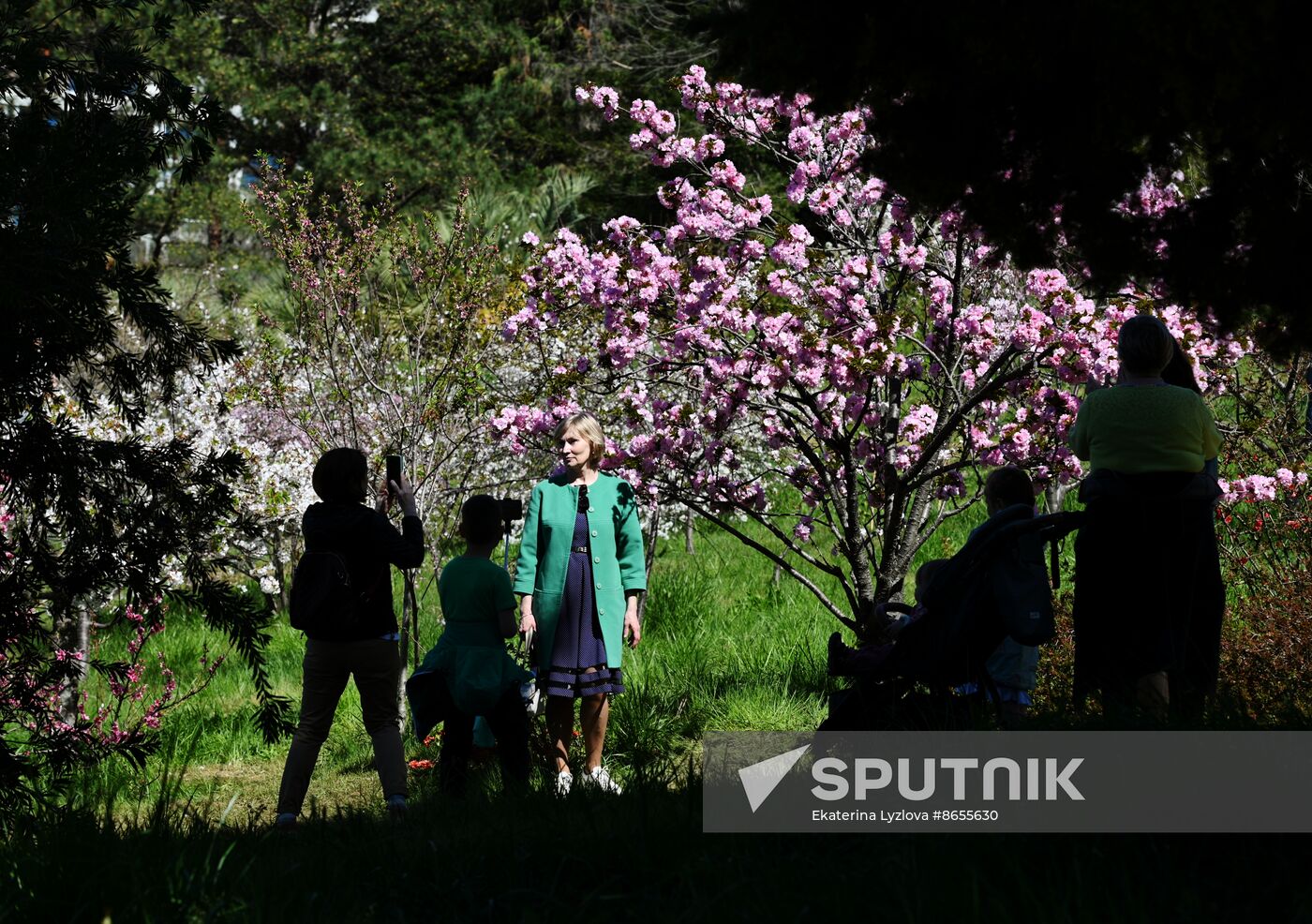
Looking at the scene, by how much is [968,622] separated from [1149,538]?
65 cm

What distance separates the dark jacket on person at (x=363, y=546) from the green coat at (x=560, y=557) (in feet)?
2.86

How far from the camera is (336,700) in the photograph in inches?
188

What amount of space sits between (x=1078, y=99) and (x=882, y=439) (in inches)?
137

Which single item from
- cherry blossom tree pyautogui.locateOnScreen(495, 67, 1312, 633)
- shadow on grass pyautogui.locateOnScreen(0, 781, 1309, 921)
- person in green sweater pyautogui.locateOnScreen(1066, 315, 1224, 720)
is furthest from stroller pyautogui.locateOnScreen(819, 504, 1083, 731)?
cherry blossom tree pyautogui.locateOnScreen(495, 67, 1312, 633)

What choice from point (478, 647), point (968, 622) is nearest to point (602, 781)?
point (478, 647)

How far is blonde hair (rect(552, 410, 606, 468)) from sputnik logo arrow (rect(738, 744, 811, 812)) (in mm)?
1792

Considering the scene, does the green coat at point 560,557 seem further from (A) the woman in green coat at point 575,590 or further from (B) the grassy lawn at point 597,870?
(B) the grassy lawn at point 597,870

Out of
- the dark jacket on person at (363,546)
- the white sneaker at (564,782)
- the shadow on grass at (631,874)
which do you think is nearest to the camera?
the shadow on grass at (631,874)

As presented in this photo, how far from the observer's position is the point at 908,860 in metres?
2.95

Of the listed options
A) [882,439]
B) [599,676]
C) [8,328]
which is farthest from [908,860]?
[882,439]

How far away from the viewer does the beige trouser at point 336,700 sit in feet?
15.4

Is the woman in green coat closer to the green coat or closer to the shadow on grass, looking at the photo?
the green coat

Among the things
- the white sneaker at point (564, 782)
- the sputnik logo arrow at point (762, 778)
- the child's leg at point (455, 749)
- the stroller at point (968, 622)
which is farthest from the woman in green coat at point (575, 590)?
the stroller at point (968, 622)

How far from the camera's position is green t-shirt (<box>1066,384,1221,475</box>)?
4.06 metres
